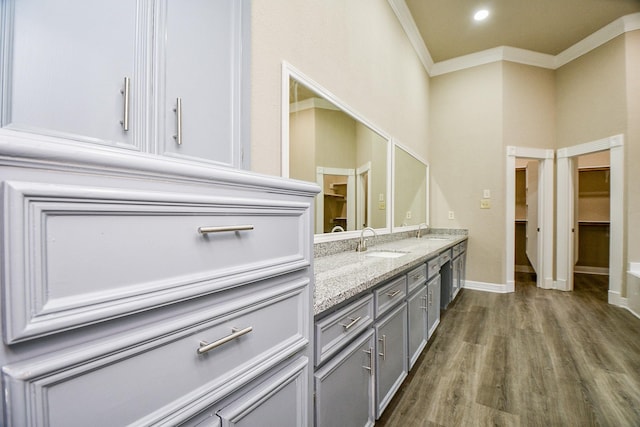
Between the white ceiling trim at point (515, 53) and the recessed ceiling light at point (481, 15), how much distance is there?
0.64 m

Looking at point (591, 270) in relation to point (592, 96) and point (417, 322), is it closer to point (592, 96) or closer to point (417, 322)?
point (592, 96)

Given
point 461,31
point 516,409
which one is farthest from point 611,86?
point 516,409

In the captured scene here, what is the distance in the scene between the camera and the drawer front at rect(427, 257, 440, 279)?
216cm

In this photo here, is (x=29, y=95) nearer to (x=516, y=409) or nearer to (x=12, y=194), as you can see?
(x=12, y=194)

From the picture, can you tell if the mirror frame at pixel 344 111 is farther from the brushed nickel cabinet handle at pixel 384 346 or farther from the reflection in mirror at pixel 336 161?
the brushed nickel cabinet handle at pixel 384 346

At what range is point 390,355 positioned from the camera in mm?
1474

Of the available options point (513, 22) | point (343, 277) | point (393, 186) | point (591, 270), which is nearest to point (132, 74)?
point (343, 277)

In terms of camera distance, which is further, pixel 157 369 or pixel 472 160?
pixel 472 160

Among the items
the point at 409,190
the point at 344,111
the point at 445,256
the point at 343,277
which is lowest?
the point at 445,256

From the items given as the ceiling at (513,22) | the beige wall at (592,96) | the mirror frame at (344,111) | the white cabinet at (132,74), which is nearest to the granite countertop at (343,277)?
the mirror frame at (344,111)

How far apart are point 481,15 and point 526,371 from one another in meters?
3.68

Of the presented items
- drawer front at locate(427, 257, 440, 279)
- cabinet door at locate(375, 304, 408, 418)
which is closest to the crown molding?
drawer front at locate(427, 257, 440, 279)

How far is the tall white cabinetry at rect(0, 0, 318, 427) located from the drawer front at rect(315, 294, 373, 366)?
0.09 meters

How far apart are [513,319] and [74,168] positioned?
3.65 m
